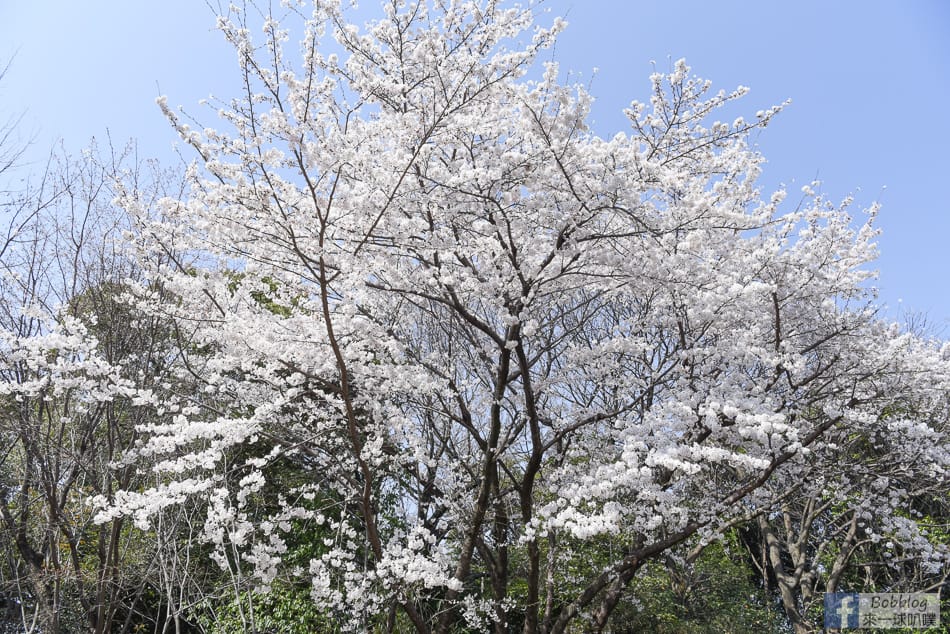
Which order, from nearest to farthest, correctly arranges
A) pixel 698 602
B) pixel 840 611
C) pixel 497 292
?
pixel 497 292 → pixel 840 611 → pixel 698 602

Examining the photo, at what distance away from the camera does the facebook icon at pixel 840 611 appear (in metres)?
8.05

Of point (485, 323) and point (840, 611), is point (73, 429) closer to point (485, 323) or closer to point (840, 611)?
point (485, 323)

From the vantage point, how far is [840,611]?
810cm

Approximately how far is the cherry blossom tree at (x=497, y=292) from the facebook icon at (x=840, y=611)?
10.1 ft

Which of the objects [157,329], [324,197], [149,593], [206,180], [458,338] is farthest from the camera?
[149,593]

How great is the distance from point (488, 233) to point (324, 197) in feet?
4.40

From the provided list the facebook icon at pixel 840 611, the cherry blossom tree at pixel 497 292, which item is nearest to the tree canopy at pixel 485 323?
the cherry blossom tree at pixel 497 292

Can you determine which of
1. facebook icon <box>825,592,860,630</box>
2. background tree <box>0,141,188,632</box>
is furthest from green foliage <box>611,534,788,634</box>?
background tree <box>0,141,188,632</box>

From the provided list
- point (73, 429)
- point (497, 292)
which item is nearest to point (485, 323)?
point (497, 292)

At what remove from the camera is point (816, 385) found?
6.36 meters

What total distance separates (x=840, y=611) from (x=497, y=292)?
7113 mm

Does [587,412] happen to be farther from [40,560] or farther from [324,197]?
[40,560]

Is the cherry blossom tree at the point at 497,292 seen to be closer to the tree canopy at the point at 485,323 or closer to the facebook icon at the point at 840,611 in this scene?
the tree canopy at the point at 485,323

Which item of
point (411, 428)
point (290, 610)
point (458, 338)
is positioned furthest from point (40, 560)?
point (458, 338)
